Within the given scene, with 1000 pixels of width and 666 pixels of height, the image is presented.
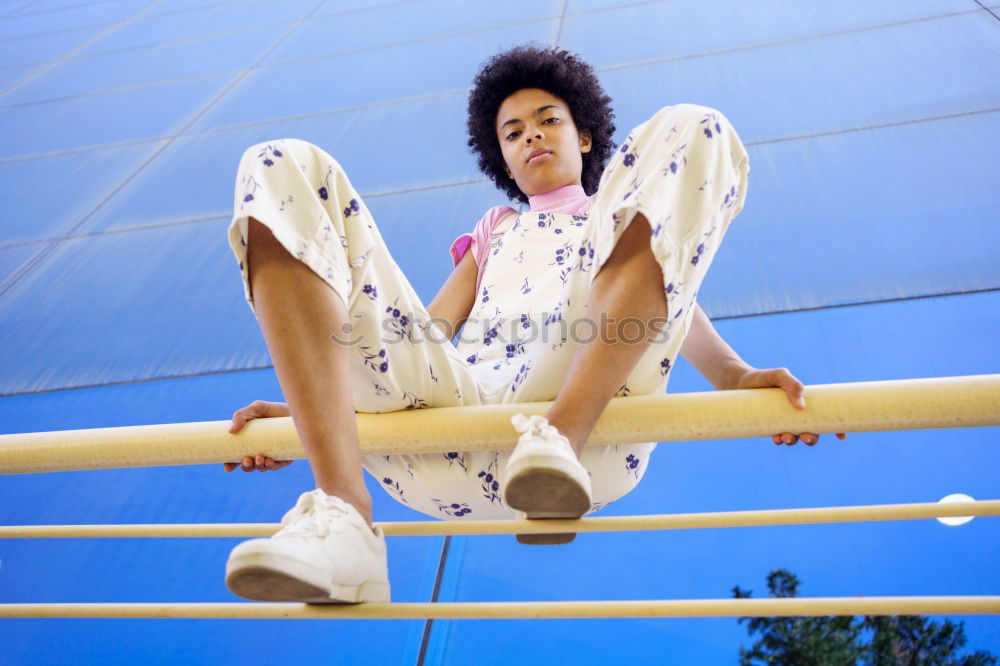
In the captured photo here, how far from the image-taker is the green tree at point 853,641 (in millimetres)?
1104

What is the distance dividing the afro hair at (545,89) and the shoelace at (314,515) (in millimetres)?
868

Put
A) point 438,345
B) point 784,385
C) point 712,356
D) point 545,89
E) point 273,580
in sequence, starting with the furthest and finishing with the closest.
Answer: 1. point 545,89
2. point 712,356
3. point 438,345
4. point 784,385
5. point 273,580

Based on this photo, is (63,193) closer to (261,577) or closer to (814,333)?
(814,333)

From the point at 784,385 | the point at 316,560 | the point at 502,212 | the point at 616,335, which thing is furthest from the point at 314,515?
the point at 502,212

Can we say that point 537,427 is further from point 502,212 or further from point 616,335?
point 502,212

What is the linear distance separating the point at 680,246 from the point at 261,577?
0.44 m

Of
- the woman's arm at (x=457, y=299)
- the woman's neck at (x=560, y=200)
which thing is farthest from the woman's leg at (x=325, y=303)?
the woman's neck at (x=560, y=200)

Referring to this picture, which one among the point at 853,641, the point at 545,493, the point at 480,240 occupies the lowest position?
the point at 545,493

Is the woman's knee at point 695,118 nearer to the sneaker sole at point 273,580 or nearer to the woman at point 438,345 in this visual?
the woman at point 438,345

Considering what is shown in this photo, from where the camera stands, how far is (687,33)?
3207mm

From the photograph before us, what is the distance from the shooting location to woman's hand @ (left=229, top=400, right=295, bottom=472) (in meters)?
0.80

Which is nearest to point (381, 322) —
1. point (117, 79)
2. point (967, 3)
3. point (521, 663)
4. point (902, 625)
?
point (521, 663)

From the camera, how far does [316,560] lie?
0.63 m

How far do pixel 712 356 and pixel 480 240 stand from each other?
0.43 metres
